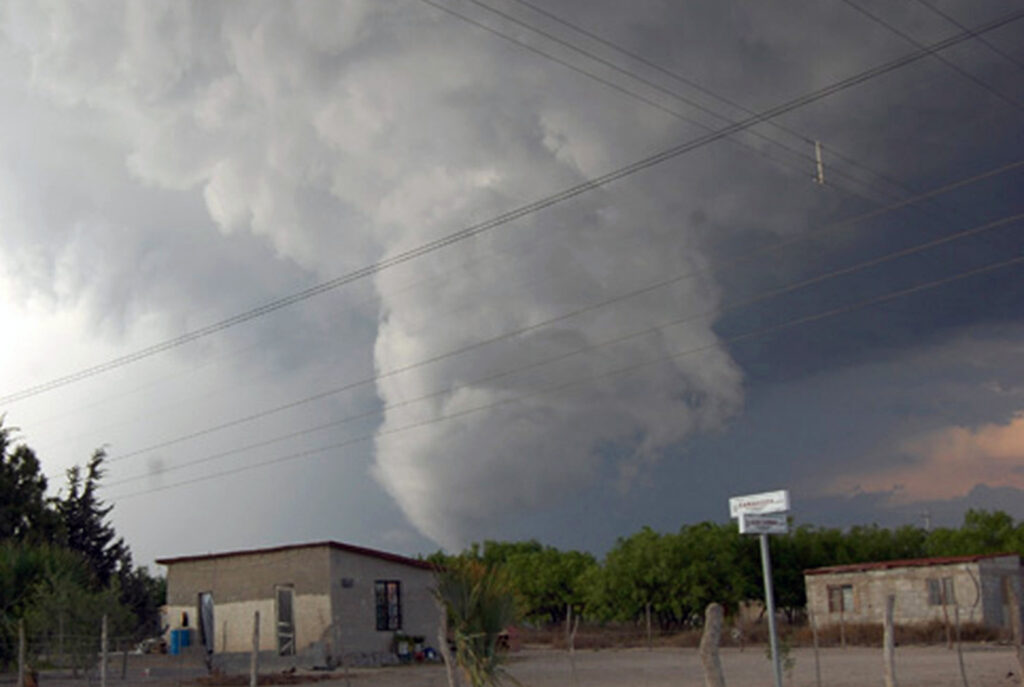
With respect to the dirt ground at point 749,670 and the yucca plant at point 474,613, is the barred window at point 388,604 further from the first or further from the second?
the yucca plant at point 474,613

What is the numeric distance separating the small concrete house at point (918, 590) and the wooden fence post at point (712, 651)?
32.0m

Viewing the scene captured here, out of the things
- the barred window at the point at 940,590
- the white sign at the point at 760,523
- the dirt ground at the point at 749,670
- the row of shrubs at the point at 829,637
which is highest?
the white sign at the point at 760,523

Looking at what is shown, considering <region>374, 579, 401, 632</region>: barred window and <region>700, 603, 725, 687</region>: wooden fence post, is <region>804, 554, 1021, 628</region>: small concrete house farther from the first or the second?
<region>700, 603, 725, 687</region>: wooden fence post

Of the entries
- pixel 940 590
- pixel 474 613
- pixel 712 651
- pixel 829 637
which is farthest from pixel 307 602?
pixel 940 590

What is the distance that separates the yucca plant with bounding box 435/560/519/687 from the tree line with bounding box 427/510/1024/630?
42.8 m

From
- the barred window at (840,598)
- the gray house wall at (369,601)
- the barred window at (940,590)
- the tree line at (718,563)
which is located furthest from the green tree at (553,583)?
the gray house wall at (369,601)

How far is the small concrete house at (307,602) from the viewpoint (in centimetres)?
3678

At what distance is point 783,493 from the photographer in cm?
1286

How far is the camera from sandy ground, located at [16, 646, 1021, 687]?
26.2m

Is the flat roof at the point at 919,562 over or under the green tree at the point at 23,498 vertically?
under

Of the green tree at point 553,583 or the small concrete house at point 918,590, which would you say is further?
the green tree at point 553,583

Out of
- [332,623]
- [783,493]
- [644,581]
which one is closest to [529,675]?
[332,623]

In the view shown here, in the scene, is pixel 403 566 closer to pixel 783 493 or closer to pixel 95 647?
pixel 95 647

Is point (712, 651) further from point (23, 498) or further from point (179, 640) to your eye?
point (23, 498)
